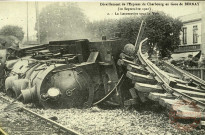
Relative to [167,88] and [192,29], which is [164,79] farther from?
[192,29]

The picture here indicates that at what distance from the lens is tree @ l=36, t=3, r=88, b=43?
4332mm

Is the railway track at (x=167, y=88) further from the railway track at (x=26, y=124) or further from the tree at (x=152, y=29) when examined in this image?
the railway track at (x=26, y=124)

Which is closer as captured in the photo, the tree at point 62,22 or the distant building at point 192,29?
the tree at point 62,22

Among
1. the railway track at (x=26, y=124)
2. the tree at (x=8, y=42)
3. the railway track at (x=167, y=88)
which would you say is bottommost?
the railway track at (x=26, y=124)

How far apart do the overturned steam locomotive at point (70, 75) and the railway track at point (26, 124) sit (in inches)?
9.8

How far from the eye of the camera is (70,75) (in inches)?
177

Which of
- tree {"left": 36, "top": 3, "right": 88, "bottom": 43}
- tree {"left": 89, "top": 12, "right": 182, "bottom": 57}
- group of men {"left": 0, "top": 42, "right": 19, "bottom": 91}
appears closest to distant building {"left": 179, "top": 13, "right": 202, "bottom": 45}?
tree {"left": 89, "top": 12, "right": 182, "bottom": 57}

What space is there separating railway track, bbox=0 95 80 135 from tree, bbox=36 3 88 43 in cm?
152

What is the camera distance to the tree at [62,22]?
4.33 meters

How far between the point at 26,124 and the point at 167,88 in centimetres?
213

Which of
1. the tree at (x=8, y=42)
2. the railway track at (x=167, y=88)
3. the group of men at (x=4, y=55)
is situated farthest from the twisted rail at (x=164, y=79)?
the group of men at (x=4, y=55)

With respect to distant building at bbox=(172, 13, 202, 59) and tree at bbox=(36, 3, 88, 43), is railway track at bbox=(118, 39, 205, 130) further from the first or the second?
tree at bbox=(36, 3, 88, 43)

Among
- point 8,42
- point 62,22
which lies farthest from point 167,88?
point 8,42

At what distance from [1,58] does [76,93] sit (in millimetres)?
2210
